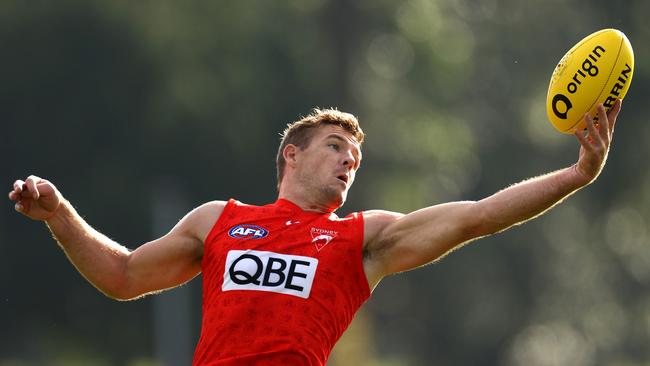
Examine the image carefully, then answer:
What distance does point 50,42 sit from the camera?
38781mm

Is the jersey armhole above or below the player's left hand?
below

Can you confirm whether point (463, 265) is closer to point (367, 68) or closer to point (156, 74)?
point (367, 68)

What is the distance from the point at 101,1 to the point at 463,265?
12.2m

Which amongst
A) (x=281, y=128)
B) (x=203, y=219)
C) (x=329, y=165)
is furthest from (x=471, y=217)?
(x=281, y=128)

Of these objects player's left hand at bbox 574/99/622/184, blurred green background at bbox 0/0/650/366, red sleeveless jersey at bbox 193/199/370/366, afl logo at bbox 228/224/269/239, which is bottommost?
blurred green background at bbox 0/0/650/366

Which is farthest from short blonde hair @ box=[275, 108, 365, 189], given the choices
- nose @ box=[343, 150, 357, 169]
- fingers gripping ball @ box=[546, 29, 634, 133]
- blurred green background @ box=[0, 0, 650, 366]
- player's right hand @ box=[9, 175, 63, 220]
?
blurred green background @ box=[0, 0, 650, 366]

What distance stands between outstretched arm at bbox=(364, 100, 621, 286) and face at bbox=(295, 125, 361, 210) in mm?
337

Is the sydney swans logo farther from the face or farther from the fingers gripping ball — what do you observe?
the fingers gripping ball

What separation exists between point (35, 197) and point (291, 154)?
1.76 m

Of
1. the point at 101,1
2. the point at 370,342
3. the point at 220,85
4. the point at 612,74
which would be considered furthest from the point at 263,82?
the point at 612,74

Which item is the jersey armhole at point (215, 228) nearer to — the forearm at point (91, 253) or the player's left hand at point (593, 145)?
the forearm at point (91, 253)

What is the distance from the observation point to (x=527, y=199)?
8766 mm

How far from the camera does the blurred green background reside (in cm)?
3869

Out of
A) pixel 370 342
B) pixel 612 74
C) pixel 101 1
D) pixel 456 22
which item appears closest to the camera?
pixel 612 74
